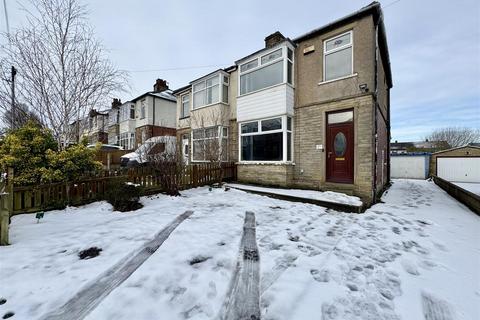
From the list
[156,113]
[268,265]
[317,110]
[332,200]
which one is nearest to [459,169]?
[317,110]

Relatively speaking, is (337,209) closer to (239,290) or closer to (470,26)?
(239,290)

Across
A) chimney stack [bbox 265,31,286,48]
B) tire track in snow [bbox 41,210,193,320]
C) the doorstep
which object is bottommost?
tire track in snow [bbox 41,210,193,320]

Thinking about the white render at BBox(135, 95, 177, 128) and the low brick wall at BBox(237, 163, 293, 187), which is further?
the white render at BBox(135, 95, 177, 128)

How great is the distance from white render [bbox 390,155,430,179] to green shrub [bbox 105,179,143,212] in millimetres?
21185

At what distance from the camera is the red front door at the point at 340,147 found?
746 centimetres

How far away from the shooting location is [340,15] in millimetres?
7484

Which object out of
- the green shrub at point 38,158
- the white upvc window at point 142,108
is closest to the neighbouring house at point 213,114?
the green shrub at point 38,158

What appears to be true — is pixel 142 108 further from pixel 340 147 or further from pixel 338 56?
pixel 340 147

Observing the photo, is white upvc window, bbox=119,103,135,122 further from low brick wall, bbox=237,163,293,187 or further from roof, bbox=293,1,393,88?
roof, bbox=293,1,393,88

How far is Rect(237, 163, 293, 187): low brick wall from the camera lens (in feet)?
28.3

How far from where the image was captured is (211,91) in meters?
12.5

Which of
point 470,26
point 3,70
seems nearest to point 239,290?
point 3,70

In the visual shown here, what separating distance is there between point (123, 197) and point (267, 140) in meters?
6.14

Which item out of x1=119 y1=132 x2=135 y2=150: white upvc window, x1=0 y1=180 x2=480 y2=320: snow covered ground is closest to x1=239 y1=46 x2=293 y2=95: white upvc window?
x1=0 y1=180 x2=480 y2=320: snow covered ground
